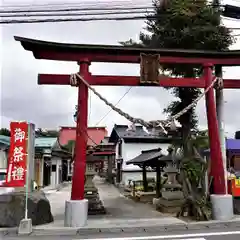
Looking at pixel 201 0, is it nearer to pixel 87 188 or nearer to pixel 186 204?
pixel 186 204

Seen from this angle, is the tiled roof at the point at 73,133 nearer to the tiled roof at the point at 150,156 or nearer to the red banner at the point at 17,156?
the tiled roof at the point at 150,156

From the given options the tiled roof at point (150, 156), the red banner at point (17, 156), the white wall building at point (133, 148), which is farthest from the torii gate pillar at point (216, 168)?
the white wall building at point (133, 148)

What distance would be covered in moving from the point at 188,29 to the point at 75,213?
31.7 ft

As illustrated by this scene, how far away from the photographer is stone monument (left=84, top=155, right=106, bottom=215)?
48.3 ft

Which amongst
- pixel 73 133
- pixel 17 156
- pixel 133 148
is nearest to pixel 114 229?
pixel 17 156

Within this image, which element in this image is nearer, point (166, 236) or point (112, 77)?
point (166, 236)

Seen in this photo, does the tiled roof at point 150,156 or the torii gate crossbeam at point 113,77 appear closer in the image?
the torii gate crossbeam at point 113,77

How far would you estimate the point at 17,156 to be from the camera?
1063 cm

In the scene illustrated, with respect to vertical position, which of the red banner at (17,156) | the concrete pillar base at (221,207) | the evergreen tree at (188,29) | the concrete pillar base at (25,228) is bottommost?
the concrete pillar base at (25,228)

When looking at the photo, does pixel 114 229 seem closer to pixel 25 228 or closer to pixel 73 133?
pixel 25 228

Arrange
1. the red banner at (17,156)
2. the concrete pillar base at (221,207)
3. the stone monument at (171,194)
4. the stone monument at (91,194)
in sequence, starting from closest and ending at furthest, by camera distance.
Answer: the red banner at (17,156) → the concrete pillar base at (221,207) → the stone monument at (91,194) → the stone monument at (171,194)

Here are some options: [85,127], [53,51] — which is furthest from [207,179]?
[53,51]

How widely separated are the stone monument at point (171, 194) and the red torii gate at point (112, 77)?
3933 millimetres

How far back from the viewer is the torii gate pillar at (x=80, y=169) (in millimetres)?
10914
